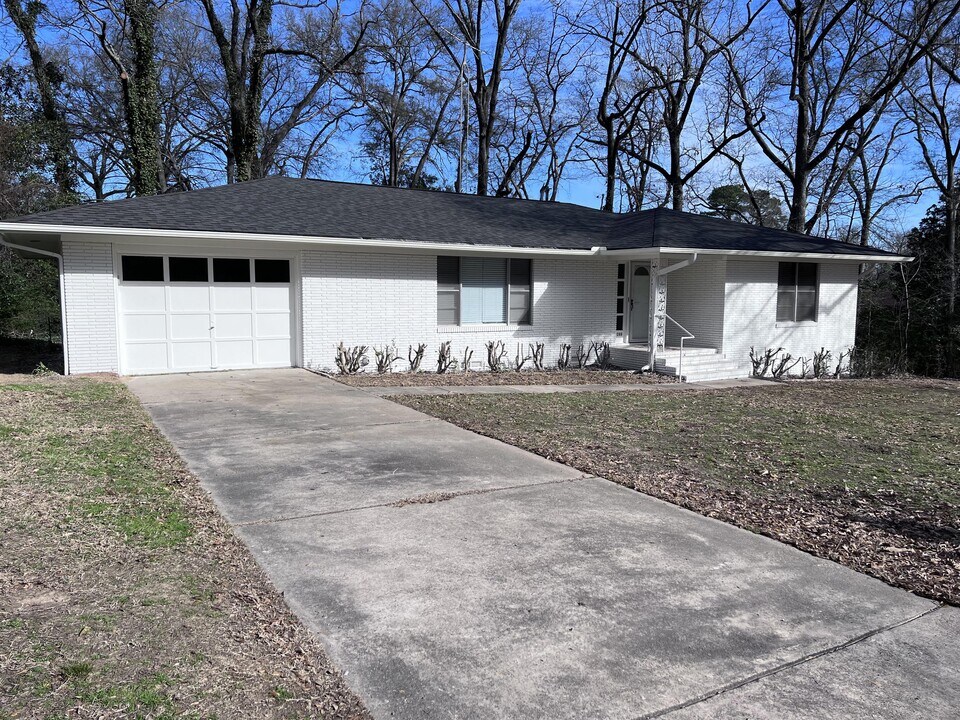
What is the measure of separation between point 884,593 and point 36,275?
24.8 metres

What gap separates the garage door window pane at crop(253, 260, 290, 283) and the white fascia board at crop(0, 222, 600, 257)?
2.29 feet

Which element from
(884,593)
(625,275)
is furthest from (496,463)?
(625,275)

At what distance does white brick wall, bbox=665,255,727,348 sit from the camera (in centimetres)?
1592

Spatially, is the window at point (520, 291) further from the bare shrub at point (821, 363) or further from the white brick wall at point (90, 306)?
the white brick wall at point (90, 306)

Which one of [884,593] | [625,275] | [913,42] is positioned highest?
[913,42]

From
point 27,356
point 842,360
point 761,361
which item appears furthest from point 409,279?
point 842,360

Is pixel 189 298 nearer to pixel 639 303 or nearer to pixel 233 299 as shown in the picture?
pixel 233 299

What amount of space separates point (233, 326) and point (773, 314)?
1221 centimetres

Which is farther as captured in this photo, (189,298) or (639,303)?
(639,303)

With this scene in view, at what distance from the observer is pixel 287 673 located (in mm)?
2887

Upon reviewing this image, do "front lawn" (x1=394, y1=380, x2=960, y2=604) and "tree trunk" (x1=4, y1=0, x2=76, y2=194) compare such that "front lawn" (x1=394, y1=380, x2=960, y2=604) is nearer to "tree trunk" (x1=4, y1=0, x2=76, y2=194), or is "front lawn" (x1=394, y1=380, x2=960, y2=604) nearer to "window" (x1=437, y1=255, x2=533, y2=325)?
"window" (x1=437, y1=255, x2=533, y2=325)

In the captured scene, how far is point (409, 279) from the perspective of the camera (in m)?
14.2

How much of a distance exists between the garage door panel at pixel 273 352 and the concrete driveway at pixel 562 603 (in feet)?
23.8

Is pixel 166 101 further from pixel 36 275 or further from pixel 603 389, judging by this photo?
pixel 603 389
